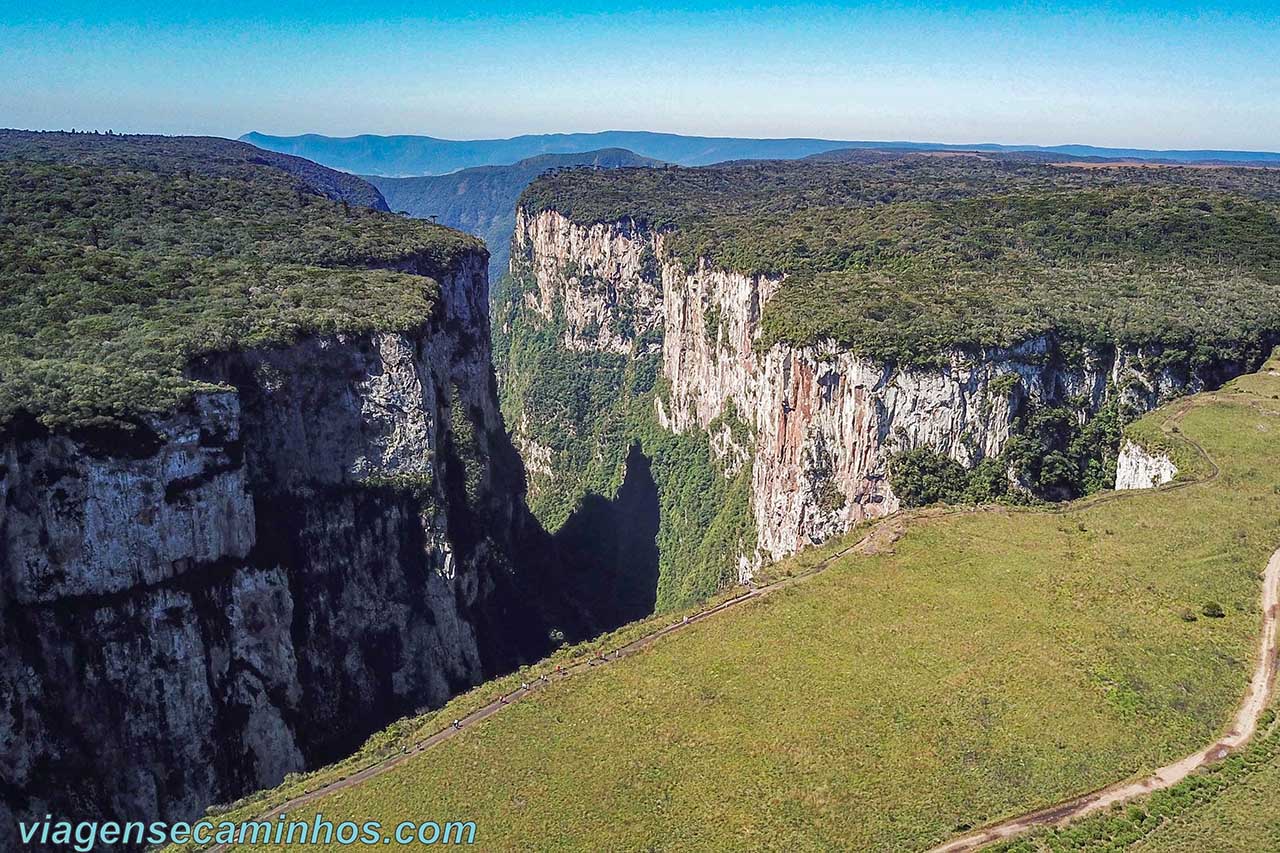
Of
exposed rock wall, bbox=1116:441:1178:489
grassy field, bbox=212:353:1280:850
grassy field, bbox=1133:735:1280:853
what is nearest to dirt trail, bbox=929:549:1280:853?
grassy field, bbox=212:353:1280:850

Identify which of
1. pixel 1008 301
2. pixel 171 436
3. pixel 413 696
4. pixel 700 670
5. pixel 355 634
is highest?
pixel 1008 301

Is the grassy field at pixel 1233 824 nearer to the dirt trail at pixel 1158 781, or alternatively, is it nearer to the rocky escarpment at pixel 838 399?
the dirt trail at pixel 1158 781

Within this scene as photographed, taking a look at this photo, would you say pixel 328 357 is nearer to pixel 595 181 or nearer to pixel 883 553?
pixel 883 553

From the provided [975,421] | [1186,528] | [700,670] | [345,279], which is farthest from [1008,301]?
[345,279]

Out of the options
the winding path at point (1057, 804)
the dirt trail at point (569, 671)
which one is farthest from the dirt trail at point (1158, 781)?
the dirt trail at point (569, 671)

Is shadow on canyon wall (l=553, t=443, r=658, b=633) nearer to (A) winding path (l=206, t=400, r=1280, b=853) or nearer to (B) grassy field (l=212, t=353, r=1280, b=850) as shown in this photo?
(A) winding path (l=206, t=400, r=1280, b=853)

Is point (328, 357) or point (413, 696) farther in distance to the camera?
point (413, 696)
